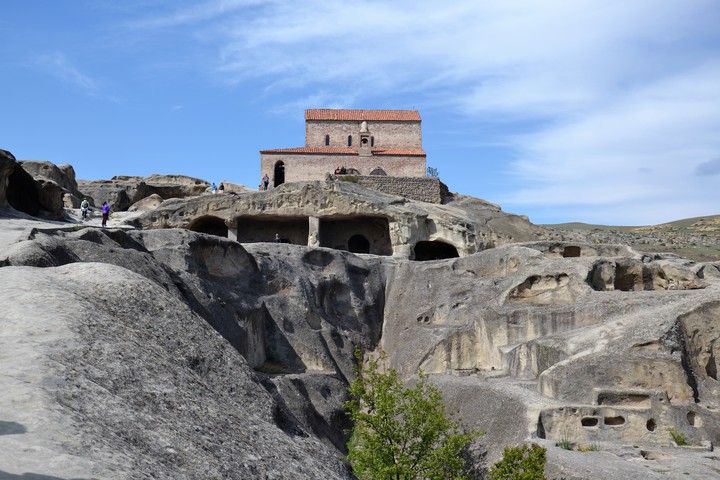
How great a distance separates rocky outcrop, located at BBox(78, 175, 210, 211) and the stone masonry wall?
8.61 m

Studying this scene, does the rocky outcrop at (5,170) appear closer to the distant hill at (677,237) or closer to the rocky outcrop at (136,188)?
the rocky outcrop at (136,188)

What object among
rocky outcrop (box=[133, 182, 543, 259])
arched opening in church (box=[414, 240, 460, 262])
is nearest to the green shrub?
rocky outcrop (box=[133, 182, 543, 259])

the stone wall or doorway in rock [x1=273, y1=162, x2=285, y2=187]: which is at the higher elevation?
doorway in rock [x1=273, y1=162, x2=285, y2=187]

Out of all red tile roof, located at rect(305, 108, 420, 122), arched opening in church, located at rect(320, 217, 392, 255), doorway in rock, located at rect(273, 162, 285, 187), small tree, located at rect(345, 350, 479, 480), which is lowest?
small tree, located at rect(345, 350, 479, 480)

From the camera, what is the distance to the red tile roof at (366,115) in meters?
50.6

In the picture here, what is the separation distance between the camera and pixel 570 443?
15.5 metres

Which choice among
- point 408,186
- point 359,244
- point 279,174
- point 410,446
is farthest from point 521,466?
point 279,174

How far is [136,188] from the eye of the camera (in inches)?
1650

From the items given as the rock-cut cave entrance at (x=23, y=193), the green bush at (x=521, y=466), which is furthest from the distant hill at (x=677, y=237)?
the green bush at (x=521, y=466)

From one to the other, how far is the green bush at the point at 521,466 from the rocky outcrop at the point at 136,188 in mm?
30946

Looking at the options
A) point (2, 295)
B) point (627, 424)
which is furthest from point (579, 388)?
point (2, 295)

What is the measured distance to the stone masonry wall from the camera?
165 feet

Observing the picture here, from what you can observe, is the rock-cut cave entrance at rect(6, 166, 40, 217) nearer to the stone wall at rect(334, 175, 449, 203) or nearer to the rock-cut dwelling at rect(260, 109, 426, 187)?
the stone wall at rect(334, 175, 449, 203)

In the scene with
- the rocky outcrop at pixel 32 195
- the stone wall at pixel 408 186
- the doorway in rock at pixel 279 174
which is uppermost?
the doorway in rock at pixel 279 174
